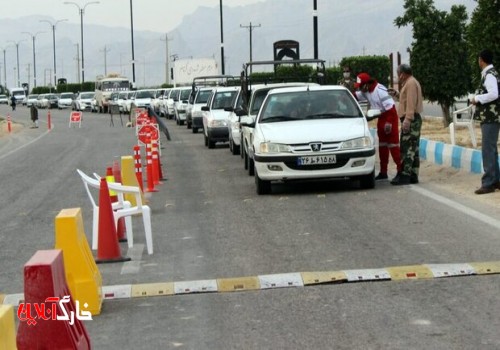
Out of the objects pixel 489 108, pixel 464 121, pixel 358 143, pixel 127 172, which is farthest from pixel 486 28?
pixel 127 172

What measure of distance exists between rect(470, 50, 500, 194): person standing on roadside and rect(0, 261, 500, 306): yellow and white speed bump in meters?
5.13

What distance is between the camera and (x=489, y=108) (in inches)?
553

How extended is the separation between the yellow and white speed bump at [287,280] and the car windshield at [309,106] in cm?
745

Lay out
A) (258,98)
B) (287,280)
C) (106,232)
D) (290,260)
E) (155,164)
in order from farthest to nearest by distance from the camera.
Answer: (258,98)
(155,164)
(106,232)
(290,260)
(287,280)

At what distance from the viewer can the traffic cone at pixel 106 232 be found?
400 inches

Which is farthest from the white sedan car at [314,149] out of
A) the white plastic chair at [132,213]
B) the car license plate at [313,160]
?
the white plastic chair at [132,213]

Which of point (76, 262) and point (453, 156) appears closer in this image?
point (76, 262)

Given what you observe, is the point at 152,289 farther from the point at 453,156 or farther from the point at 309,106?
the point at 453,156

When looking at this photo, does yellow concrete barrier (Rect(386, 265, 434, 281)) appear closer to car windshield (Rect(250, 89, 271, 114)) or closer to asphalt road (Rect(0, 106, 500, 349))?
asphalt road (Rect(0, 106, 500, 349))

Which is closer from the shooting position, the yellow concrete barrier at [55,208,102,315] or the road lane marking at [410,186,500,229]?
the yellow concrete barrier at [55,208,102,315]

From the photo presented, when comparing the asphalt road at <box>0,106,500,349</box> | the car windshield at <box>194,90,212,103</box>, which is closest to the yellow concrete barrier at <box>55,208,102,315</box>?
the asphalt road at <box>0,106,500,349</box>

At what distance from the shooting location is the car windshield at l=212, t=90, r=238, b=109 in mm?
30406

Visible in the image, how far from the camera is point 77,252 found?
790 centimetres

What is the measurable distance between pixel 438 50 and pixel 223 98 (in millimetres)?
6174
